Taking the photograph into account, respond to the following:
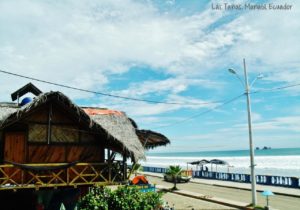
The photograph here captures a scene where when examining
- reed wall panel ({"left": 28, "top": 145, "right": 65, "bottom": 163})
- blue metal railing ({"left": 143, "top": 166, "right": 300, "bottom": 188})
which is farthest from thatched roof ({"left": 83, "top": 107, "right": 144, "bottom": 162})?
blue metal railing ({"left": 143, "top": 166, "right": 300, "bottom": 188})

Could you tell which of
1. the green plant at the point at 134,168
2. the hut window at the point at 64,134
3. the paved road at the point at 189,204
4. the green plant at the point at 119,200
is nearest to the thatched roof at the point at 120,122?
the hut window at the point at 64,134

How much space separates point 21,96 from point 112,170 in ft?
28.0

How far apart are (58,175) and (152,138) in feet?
23.6

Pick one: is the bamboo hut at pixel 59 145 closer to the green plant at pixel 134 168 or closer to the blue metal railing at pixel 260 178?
the green plant at pixel 134 168

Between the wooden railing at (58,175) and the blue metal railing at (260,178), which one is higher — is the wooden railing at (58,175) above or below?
above

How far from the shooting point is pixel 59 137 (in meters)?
16.2

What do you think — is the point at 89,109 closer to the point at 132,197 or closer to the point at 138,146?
the point at 138,146

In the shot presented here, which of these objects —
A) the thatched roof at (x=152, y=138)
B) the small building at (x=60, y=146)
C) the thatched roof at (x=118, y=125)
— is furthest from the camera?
the thatched roof at (x=152, y=138)

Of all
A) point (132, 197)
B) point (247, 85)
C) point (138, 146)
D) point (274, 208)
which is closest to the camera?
point (132, 197)

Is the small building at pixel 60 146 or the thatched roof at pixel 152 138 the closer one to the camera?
the small building at pixel 60 146

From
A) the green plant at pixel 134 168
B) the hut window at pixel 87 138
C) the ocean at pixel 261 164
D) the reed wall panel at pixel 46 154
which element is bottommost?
the ocean at pixel 261 164

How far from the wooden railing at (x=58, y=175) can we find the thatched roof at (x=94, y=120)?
58.0 inches

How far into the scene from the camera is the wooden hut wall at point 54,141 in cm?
1541

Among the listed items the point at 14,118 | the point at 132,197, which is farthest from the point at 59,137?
the point at 132,197
